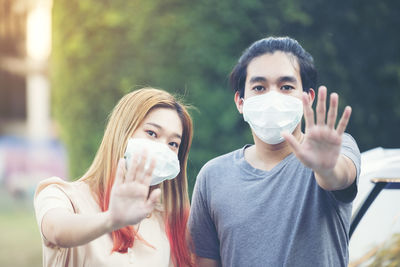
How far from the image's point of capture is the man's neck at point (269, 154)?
2256 millimetres

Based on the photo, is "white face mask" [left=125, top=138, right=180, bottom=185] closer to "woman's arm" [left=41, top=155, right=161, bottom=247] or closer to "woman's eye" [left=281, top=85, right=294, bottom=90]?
"woman's arm" [left=41, top=155, right=161, bottom=247]

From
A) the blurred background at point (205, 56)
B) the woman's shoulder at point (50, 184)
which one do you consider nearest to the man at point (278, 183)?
the woman's shoulder at point (50, 184)

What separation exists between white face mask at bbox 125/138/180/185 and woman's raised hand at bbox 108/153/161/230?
0.39 metres

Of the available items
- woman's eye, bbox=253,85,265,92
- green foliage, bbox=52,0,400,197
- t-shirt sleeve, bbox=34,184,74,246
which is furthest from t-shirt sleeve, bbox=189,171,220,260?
green foliage, bbox=52,0,400,197

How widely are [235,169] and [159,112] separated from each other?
480 mm

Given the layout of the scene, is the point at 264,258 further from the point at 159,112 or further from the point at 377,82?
the point at 377,82

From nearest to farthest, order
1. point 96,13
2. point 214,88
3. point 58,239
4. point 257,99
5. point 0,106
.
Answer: point 58,239 < point 257,99 < point 214,88 < point 96,13 < point 0,106

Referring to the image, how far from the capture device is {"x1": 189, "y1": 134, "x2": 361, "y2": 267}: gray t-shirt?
78.9 inches

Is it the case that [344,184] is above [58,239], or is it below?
above

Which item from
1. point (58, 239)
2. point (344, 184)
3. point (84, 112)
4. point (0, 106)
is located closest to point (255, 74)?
point (344, 184)

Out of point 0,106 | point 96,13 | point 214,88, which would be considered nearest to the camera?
point 214,88

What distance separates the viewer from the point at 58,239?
178 cm

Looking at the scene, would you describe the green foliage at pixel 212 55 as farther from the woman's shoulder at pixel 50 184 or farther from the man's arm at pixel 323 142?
the man's arm at pixel 323 142

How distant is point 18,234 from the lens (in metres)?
9.64
